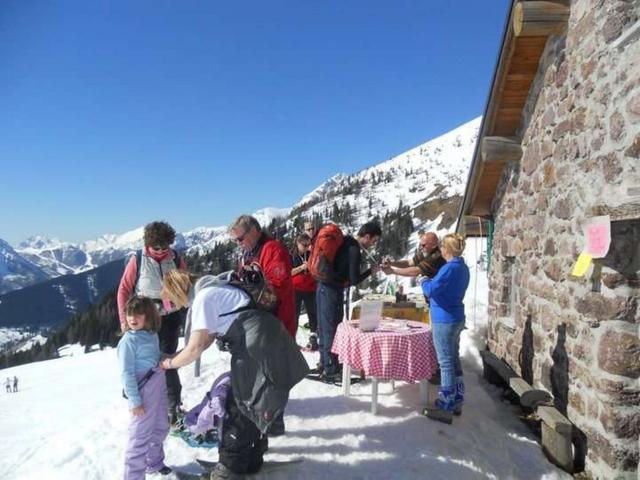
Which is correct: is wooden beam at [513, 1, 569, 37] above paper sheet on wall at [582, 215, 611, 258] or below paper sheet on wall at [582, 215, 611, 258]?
above

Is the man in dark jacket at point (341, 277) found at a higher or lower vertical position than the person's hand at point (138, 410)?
higher

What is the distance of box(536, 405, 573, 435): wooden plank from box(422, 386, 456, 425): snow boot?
0.77m

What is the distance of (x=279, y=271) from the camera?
12.4 ft

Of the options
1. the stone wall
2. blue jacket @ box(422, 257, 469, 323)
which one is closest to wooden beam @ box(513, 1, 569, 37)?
the stone wall

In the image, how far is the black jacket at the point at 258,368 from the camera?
2805mm

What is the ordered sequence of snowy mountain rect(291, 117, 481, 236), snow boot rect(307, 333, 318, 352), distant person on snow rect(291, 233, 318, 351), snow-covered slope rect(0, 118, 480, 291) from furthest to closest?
1. snow-covered slope rect(0, 118, 480, 291)
2. snowy mountain rect(291, 117, 481, 236)
3. snow boot rect(307, 333, 318, 352)
4. distant person on snow rect(291, 233, 318, 351)

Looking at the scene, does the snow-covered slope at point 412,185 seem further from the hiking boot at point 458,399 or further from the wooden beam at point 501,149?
the hiking boot at point 458,399

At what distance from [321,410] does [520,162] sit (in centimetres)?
381

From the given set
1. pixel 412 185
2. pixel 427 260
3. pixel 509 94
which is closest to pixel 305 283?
pixel 427 260

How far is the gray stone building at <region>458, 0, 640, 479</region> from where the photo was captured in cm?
321

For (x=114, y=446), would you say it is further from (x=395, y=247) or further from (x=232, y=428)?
(x=395, y=247)

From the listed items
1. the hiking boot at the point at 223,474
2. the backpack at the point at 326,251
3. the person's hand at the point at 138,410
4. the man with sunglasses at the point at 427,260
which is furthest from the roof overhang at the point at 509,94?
the person's hand at the point at 138,410

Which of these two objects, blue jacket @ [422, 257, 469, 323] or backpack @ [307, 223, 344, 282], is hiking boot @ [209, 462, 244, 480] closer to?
blue jacket @ [422, 257, 469, 323]

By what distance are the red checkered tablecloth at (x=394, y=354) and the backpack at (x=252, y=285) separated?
1620mm
